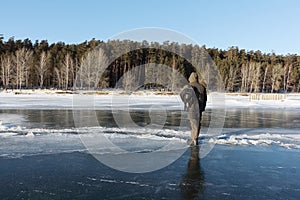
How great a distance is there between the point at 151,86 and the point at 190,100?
70.5 m

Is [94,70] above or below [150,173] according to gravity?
above

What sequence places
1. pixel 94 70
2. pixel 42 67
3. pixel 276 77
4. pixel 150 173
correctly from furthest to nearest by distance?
pixel 276 77 → pixel 42 67 → pixel 94 70 → pixel 150 173

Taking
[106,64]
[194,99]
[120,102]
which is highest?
[106,64]

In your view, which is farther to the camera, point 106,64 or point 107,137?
point 106,64

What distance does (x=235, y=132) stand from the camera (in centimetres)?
1173

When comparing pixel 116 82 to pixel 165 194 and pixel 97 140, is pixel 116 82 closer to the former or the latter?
pixel 97 140

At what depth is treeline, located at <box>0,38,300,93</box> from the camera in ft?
211

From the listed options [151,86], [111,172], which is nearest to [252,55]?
[151,86]

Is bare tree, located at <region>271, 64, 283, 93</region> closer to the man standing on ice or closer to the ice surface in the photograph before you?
the ice surface

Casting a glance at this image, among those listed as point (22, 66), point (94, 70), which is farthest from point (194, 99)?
point (22, 66)

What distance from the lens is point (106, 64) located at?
2628 inches

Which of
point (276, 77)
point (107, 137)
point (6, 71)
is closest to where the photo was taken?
point (107, 137)

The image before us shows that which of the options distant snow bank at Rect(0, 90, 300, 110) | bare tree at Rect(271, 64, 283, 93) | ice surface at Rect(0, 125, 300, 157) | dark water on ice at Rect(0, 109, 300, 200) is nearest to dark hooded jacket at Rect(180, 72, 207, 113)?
dark water on ice at Rect(0, 109, 300, 200)

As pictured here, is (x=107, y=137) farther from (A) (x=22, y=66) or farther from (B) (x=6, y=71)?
(B) (x=6, y=71)
